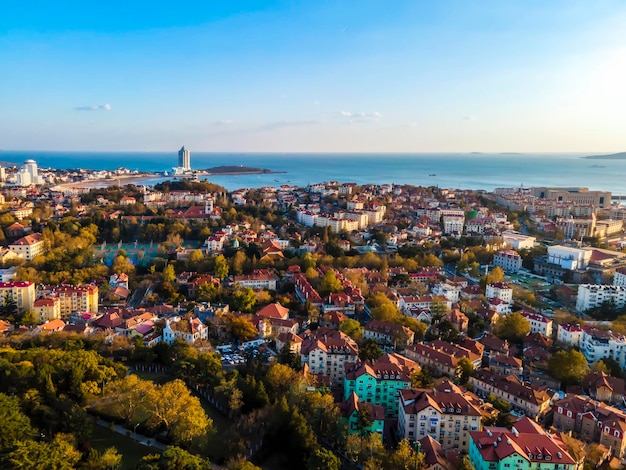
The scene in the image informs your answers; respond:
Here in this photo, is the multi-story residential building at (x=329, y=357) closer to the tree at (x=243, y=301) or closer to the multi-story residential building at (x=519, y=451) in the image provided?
the tree at (x=243, y=301)

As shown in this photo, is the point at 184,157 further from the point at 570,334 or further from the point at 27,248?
the point at 570,334

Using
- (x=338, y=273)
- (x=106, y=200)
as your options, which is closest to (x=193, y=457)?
(x=338, y=273)

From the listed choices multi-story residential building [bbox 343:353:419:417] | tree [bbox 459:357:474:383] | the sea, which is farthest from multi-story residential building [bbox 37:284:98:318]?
the sea

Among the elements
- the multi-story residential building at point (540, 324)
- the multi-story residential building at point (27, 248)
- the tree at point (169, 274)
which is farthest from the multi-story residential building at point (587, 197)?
the multi-story residential building at point (27, 248)

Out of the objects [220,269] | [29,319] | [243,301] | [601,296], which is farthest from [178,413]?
[601,296]

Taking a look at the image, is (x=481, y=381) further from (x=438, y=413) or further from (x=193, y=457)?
(x=193, y=457)
